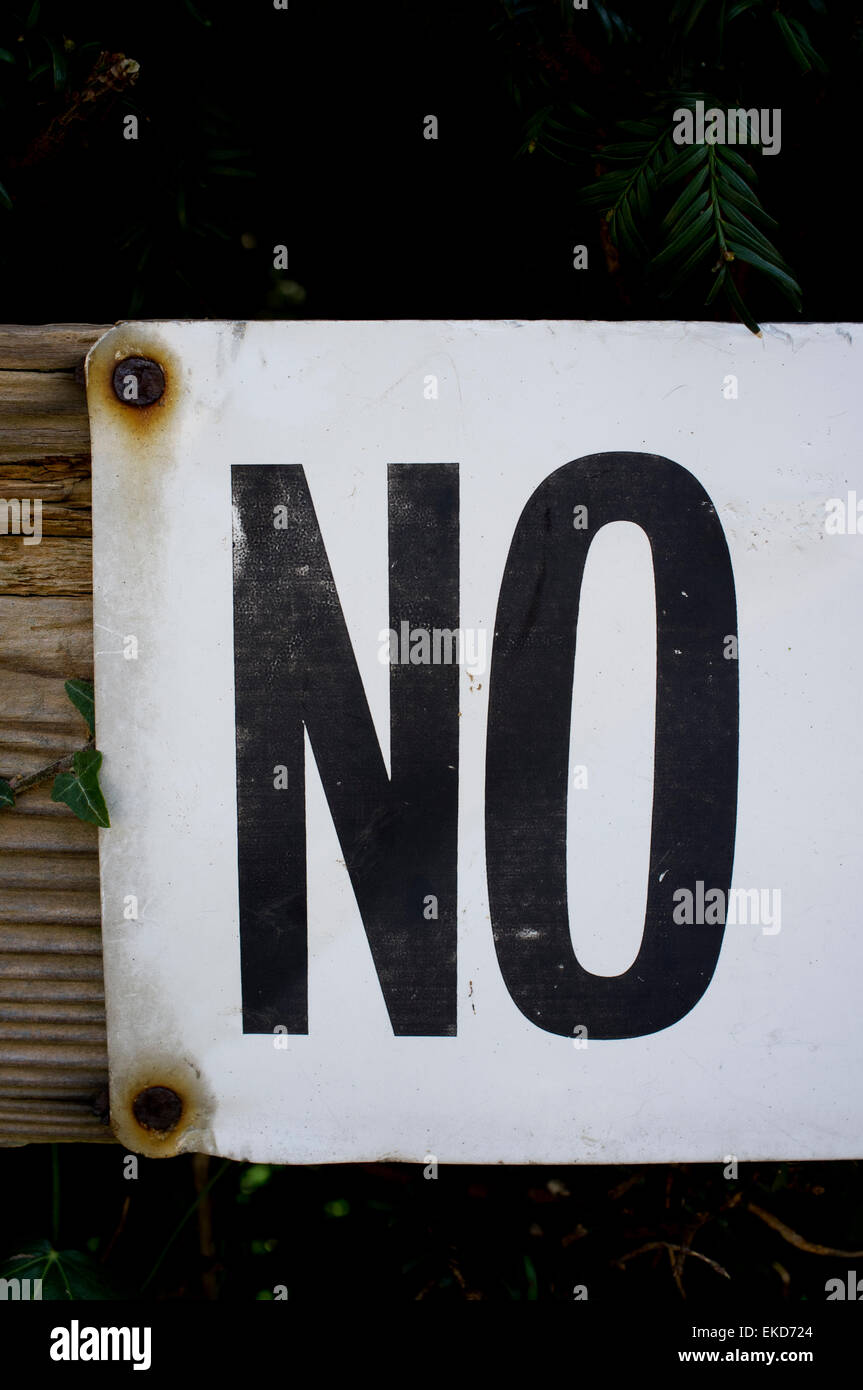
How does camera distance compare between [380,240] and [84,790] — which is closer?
[84,790]

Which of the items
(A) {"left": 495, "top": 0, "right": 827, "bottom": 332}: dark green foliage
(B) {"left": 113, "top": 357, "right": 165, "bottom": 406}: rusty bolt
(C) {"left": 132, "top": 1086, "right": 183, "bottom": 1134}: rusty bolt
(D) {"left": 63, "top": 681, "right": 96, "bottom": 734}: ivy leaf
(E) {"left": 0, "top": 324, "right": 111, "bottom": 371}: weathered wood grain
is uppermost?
(A) {"left": 495, "top": 0, "right": 827, "bottom": 332}: dark green foliage

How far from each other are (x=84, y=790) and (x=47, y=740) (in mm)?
88

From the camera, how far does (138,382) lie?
0.87 meters

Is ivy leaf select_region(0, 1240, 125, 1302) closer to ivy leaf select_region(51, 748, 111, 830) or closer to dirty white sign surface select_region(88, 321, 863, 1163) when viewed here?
dirty white sign surface select_region(88, 321, 863, 1163)

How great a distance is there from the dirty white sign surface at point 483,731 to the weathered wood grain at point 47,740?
6 centimetres

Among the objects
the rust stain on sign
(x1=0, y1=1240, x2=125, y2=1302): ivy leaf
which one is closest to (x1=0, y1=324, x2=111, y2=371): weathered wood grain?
the rust stain on sign

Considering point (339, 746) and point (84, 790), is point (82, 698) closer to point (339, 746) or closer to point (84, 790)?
point (84, 790)

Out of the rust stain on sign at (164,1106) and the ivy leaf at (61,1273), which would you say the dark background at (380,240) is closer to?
the ivy leaf at (61,1273)

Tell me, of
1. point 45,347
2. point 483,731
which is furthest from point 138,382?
point 483,731

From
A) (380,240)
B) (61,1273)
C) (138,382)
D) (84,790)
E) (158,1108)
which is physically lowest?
(61,1273)

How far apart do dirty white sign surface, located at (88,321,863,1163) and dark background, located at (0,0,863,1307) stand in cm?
18

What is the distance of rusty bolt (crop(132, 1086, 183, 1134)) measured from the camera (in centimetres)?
92
